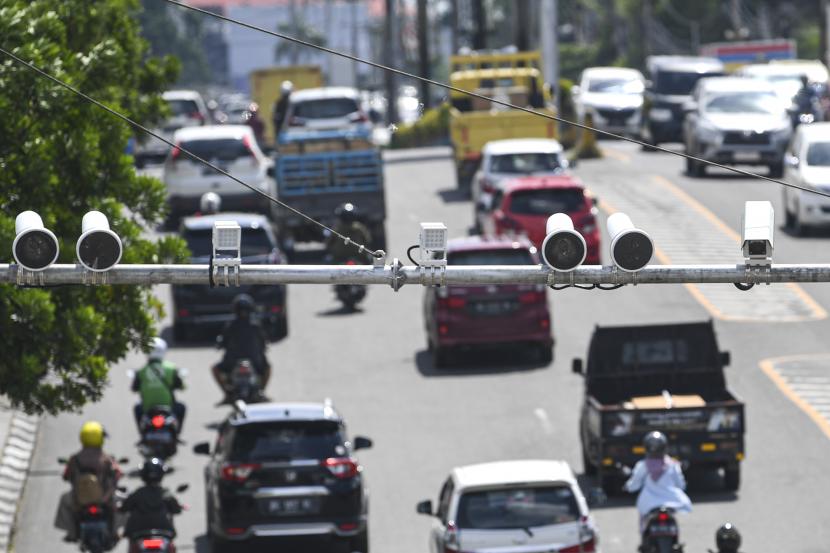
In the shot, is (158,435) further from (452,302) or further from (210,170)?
(210,170)

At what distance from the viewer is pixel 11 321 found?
16719mm

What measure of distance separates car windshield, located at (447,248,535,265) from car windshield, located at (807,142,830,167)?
10.5 m

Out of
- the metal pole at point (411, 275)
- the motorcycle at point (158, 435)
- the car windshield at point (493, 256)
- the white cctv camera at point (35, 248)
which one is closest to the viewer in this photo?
the white cctv camera at point (35, 248)

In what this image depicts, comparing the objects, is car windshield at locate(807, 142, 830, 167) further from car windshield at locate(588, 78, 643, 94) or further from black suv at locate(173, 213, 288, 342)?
car windshield at locate(588, 78, 643, 94)

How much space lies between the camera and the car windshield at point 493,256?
27531 millimetres

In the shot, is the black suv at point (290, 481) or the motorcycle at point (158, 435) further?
the motorcycle at point (158, 435)

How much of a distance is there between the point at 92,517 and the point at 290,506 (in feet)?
6.16

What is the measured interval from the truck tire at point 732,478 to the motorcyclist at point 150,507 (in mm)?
6865

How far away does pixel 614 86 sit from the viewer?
181ft

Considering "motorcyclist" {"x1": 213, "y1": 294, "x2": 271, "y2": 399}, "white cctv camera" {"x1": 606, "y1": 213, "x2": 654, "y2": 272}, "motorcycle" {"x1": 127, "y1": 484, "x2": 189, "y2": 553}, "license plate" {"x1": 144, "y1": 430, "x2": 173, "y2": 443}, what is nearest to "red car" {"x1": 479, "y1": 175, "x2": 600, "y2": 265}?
"motorcyclist" {"x1": 213, "y1": 294, "x2": 271, "y2": 399}

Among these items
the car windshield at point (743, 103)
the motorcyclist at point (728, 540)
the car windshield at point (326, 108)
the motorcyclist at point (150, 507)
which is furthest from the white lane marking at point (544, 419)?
the car windshield at point (326, 108)

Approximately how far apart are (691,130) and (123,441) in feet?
72.9

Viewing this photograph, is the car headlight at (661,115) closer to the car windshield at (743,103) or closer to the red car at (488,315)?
the car windshield at (743,103)

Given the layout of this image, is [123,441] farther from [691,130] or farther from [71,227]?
[691,130]
